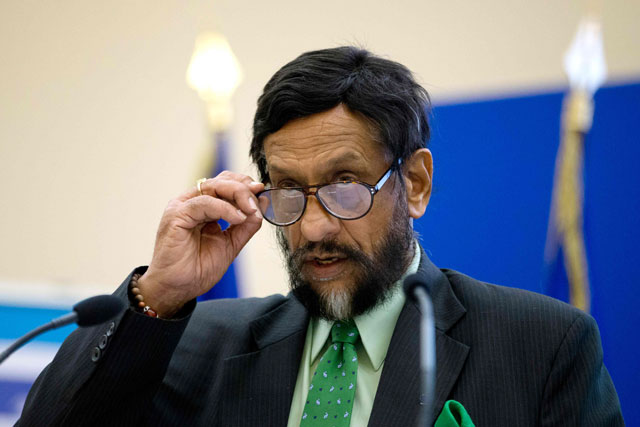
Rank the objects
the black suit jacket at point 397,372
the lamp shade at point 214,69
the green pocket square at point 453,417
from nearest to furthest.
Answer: the green pocket square at point 453,417 → the black suit jacket at point 397,372 → the lamp shade at point 214,69

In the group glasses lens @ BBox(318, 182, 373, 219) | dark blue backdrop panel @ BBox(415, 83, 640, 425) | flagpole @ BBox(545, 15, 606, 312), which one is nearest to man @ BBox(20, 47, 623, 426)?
glasses lens @ BBox(318, 182, 373, 219)

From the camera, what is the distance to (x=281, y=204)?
2.03m

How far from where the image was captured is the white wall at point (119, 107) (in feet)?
15.0

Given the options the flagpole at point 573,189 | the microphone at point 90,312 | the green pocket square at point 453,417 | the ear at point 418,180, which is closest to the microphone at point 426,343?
the green pocket square at point 453,417

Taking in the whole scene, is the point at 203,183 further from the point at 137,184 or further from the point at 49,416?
the point at 137,184

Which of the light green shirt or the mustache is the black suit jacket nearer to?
the light green shirt

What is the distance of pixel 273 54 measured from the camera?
4.72 m

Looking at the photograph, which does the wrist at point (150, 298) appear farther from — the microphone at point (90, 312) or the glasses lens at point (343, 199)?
the glasses lens at point (343, 199)

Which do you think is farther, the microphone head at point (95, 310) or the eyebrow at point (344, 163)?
the eyebrow at point (344, 163)

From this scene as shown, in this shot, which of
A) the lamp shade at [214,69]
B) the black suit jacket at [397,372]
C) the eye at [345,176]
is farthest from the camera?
the lamp shade at [214,69]

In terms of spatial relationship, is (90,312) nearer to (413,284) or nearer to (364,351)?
(413,284)

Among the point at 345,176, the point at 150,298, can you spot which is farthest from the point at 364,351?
the point at 150,298

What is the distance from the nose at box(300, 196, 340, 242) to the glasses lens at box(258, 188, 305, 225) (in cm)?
3

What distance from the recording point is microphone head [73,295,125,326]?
1500 mm
